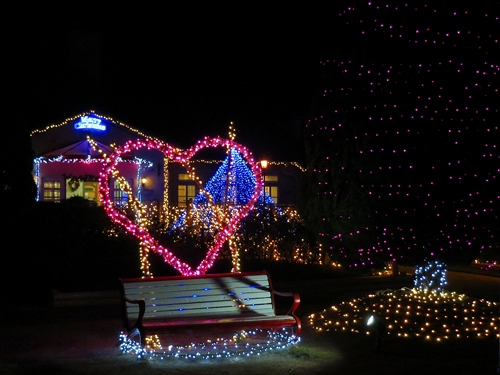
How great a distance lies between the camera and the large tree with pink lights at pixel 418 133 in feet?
35.2

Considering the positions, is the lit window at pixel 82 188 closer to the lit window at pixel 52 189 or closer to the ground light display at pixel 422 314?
the lit window at pixel 52 189

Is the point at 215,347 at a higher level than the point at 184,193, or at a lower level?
lower

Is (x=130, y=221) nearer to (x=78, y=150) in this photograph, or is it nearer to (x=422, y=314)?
(x=422, y=314)

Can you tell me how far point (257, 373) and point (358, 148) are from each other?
13.7 feet

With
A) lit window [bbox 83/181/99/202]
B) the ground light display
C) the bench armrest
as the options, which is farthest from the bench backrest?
lit window [bbox 83/181/99/202]

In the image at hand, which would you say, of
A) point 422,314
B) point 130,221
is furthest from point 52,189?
point 422,314

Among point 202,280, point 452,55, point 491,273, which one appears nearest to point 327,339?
point 202,280

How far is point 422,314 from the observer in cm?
1092

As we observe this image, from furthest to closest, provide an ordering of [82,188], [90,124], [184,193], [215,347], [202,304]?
[184,193], [82,188], [90,124], [202,304], [215,347]

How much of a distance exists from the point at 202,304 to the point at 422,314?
11.3 ft

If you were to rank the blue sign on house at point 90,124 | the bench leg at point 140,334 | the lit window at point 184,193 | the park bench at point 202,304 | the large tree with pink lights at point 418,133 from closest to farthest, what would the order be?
the bench leg at point 140,334
the park bench at point 202,304
the large tree with pink lights at point 418,133
the blue sign on house at point 90,124
the lit window at point 184,193

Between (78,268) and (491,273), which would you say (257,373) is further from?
(491,273)

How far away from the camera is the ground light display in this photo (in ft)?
33.6

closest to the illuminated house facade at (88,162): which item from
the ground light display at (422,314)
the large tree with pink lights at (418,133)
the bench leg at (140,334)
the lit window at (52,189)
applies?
the lit window at (52,189)
